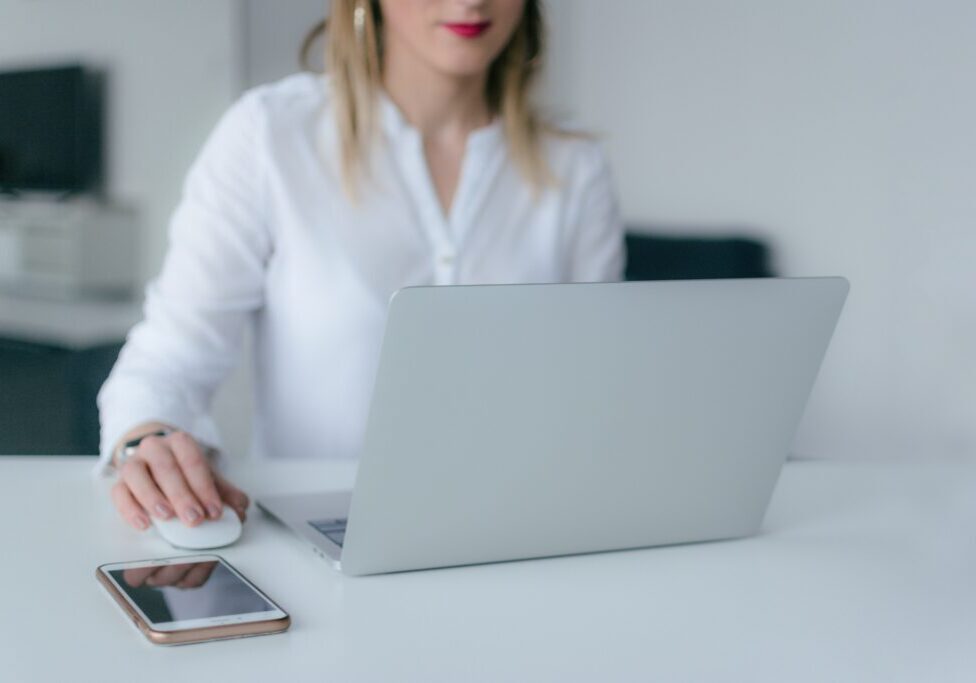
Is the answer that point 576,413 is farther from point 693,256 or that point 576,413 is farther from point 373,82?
point 693,256

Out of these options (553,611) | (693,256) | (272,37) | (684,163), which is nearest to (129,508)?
(553,611)

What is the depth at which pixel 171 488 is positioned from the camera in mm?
830

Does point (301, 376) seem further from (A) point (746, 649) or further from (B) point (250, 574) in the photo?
(A) point (746, 649)

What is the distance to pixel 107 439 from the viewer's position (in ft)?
3.32

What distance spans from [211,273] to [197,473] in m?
0.52

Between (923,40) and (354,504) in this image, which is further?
(923,40)

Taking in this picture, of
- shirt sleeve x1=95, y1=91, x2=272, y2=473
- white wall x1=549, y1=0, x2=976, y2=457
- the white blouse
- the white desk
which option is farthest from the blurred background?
the white desk

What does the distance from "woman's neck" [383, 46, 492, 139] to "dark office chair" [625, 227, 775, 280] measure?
100 cm

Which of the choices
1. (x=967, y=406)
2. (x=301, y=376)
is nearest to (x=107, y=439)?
(x=301, y=376)

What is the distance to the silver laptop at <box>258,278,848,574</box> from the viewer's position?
0.67m

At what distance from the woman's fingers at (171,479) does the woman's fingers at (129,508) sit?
21 millimetres

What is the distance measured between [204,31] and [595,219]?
2195 mm

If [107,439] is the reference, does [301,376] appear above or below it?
below

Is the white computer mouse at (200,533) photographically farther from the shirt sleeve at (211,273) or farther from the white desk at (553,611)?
the shirt sleeve at (211,273)
